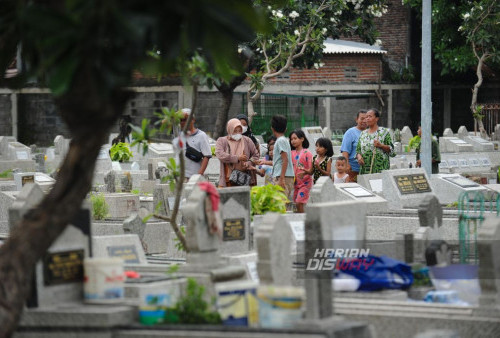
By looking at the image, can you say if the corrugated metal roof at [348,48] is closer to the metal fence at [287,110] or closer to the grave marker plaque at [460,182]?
the metal fence at [287,110]

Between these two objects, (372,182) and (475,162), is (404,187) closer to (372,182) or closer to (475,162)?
(372,182)

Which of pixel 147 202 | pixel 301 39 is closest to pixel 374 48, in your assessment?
pixel 301 39

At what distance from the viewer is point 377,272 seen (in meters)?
10.4

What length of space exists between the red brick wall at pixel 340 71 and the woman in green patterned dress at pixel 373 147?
31040 mm

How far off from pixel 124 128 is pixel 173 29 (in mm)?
25646

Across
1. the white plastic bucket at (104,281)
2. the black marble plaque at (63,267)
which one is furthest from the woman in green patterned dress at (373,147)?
the white plastic bucket at (104,281)

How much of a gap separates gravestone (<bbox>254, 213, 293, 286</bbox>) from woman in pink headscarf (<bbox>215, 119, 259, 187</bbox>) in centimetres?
620

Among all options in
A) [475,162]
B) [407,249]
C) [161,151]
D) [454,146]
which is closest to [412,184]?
[407,249]

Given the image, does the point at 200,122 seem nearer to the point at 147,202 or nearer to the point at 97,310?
the point at 147,202

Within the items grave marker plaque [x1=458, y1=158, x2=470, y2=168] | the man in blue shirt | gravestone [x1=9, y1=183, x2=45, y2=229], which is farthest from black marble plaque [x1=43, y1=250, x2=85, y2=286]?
grave marker plaque [x1=458, y1=158, x2=470, y2=168]

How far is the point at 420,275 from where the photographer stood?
1102 cm

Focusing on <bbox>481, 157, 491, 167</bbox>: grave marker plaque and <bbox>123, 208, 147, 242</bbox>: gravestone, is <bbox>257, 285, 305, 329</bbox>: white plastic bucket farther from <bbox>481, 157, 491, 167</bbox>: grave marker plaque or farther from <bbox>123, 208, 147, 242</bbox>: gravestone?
<bbox>481, 157, 491, 167</bbox>: grave marker plaque

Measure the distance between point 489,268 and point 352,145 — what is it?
7282 mm

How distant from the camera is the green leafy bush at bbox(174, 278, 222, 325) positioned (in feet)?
27.5
